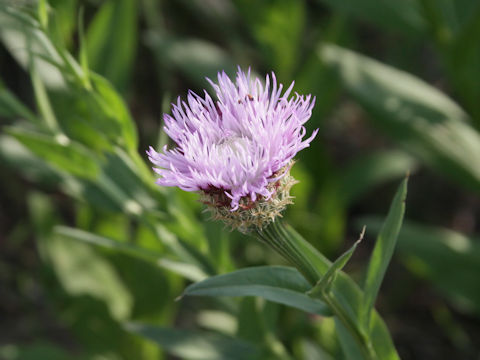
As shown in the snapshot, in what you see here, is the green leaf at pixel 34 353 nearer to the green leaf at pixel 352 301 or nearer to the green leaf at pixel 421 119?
the green leaf at pixel 352 301

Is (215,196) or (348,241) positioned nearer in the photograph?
(215,196)

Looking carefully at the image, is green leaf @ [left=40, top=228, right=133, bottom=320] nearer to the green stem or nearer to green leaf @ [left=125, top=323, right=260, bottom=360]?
green leaf @ [left=125, top=323, right=260, bottom=360]

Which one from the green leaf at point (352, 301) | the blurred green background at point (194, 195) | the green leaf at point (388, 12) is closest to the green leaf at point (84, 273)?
the blurred green background at point (194, 195)


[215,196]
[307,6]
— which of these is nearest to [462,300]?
[215,196]

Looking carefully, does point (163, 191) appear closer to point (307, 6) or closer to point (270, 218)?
point (270, 218)

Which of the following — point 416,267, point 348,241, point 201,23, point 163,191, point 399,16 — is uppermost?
point 201,23

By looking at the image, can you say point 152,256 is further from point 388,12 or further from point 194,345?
point 388,12

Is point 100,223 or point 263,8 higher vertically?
point 263,8

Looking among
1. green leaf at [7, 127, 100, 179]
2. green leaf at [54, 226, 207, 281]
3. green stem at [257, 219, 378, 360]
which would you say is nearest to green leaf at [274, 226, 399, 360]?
green stem at [257, 219, 378, 360]
